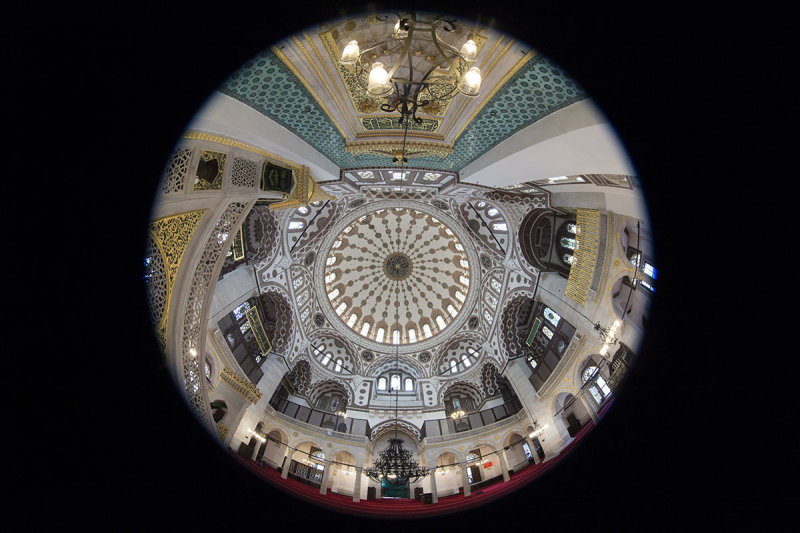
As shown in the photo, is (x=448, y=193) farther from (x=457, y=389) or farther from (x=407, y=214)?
(x=457, y=389)

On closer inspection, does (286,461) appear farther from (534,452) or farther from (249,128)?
(249,128)

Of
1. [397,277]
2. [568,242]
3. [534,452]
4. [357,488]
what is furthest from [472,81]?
[397,277]

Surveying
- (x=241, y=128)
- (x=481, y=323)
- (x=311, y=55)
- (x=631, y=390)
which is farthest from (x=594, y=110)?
(x=481, y=323)

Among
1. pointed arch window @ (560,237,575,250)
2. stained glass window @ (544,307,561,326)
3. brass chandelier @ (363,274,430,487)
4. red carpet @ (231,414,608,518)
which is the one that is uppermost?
pointed arch window @ (560,237,575,250)

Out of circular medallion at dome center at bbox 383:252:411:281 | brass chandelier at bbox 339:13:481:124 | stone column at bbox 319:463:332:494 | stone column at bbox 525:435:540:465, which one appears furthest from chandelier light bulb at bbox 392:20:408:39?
circular medallion at dome center at bbox 383:252:411:281

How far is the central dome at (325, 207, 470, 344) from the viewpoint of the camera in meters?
14.4

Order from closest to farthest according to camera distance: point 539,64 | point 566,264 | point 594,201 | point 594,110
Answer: point 594,110
point 539,64
point 594,201
point 566,264

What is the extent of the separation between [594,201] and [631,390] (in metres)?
5.30

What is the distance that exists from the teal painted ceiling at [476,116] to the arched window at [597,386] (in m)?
6.81

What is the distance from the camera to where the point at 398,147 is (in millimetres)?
5676

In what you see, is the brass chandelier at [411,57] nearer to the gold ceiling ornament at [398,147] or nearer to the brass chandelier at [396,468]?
the gold ceiling ornament at [398,147]

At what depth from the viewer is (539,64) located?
3.61 m

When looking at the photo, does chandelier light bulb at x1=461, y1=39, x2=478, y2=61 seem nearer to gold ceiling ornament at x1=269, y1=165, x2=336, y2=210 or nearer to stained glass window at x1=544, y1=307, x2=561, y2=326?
→ gold ceiling ornament at x1=269, y1=165, x2=336, y2=210

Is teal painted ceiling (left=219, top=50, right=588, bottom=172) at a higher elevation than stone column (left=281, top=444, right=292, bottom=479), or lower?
higher
